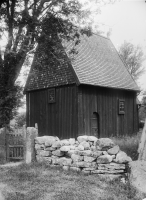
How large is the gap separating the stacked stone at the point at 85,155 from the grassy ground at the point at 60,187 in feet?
1.07

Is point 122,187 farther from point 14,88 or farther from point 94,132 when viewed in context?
point 94,132

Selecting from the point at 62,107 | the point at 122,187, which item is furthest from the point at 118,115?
the point at 122,187

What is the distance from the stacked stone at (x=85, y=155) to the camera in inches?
292

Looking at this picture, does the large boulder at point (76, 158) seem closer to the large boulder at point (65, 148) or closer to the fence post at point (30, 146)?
the large boulder at point (65, 148)

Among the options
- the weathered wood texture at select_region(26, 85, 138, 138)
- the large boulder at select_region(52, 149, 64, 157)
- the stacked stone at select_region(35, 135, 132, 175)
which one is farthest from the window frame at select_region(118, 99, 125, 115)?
the large boulder at select_region(52, 149, 64, 157)

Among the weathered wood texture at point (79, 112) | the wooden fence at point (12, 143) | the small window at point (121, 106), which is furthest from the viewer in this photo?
the small window at point (121, 106)

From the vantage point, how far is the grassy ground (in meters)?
5.98

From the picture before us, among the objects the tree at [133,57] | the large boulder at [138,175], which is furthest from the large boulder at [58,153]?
the tree at [133,57]

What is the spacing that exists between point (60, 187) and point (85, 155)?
168 cm

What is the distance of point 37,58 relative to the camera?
13.7 metres

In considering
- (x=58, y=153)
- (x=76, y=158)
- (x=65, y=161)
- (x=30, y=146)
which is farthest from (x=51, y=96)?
(x=76, y=158)

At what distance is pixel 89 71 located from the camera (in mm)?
17156

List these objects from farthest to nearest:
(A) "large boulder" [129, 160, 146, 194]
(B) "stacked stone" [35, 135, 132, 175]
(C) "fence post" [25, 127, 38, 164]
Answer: (C) "fence post" [25, 127, 38, 164] → (B) "stacked stone" [35, 135, 132, 175] → (A) "large boulder" [129, 160, 146, 194]

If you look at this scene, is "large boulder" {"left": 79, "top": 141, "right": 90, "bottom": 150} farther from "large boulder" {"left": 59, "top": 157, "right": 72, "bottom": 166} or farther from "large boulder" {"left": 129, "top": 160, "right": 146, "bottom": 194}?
"large boulder" {"left": 129, "top": 160, "right": 146, "bottom": 194}
